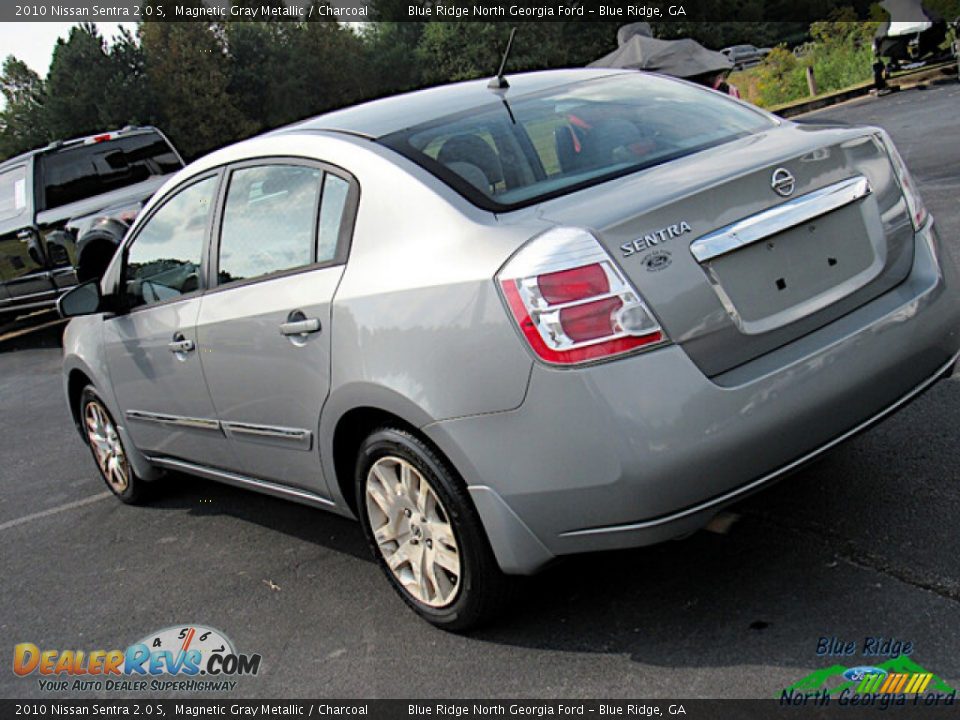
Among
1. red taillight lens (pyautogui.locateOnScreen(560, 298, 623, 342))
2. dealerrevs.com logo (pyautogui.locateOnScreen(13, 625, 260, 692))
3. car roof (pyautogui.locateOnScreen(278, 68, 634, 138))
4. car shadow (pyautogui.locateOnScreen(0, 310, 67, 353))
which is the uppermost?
car roof (pyautogui.locateOnScreen(278, 68, 634, 138))

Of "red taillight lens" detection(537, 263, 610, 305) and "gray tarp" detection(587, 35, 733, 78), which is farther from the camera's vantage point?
"gray tarp" detection(587, 35, 733, 78)

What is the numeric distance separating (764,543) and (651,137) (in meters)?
1.43

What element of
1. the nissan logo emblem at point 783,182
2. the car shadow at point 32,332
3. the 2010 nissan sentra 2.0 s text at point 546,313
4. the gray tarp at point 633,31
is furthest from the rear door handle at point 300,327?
the gray tarp at point 633,31

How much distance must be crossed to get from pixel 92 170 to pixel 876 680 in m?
10.5

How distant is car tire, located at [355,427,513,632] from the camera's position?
3.28 meters

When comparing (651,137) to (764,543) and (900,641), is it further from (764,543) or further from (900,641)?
(900,641)

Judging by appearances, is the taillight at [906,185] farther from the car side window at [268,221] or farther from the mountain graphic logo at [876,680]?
the car side window at [268,221]

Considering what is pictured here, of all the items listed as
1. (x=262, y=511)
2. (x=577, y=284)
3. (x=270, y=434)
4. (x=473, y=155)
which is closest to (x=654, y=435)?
(x=577, y=284)

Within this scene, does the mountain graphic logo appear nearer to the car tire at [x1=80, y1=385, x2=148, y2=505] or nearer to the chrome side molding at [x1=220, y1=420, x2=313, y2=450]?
the chrome side molding at [x1=220, y1=420, x2=313, y2=450]

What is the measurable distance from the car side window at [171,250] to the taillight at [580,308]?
192 cm

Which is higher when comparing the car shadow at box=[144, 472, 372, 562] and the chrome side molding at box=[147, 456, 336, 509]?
the chrome side molding at box=[147, 456, 336, 509]

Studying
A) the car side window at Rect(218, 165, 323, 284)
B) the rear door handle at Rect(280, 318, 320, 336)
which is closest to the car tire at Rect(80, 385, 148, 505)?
the car side window at Rect(218, 165, 323, 284)

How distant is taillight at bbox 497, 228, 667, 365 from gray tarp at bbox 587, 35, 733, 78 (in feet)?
41.8

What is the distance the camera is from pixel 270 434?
4.06 m
